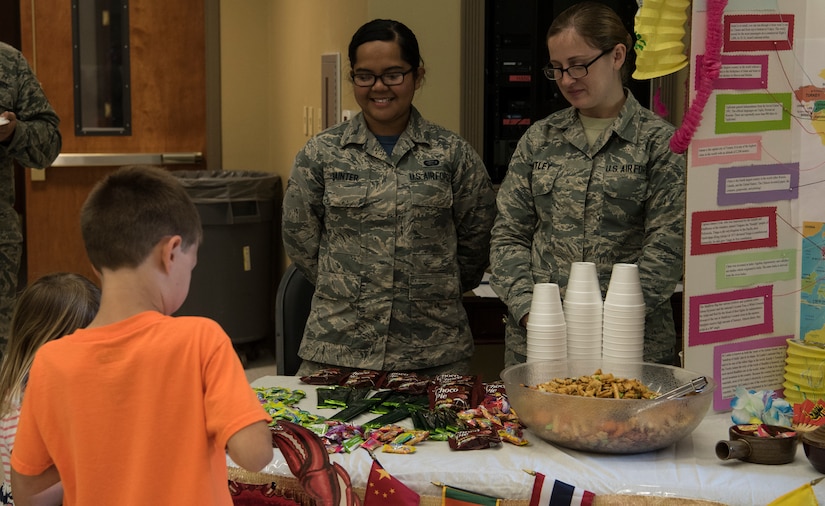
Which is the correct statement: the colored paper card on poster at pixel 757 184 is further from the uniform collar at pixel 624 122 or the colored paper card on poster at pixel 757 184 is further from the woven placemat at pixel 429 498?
the woven placemat at pixel 429 498

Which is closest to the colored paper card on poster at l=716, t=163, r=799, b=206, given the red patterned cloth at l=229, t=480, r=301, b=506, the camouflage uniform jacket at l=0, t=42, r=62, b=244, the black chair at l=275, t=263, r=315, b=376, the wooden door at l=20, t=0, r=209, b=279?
the red patterned cloth at l=229, t=480, r=301, b=506

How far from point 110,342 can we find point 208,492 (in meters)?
0.25

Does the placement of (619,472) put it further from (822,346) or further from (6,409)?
(6,409)

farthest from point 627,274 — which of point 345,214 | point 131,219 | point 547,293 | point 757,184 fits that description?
point 131,219

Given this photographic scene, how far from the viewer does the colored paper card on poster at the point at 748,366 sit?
2.30 m

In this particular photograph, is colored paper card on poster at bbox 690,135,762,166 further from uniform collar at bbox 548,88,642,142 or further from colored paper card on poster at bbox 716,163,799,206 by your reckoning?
uniform collar at bbox 548,88,642,142

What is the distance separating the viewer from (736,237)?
2289mm

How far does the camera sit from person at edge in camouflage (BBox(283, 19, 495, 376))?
2.75 meters

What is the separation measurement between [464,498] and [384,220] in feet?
3.36

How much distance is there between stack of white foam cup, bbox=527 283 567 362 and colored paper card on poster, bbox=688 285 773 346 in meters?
0.30

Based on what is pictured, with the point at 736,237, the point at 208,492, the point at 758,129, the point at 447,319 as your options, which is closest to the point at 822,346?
the point at 736,237

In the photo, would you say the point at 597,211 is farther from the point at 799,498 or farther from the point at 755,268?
the point at 799,498

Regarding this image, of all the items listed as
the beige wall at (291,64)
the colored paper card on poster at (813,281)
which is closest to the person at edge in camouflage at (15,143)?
the beige wall at (291,64)

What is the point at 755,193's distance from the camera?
2295 millimetres
